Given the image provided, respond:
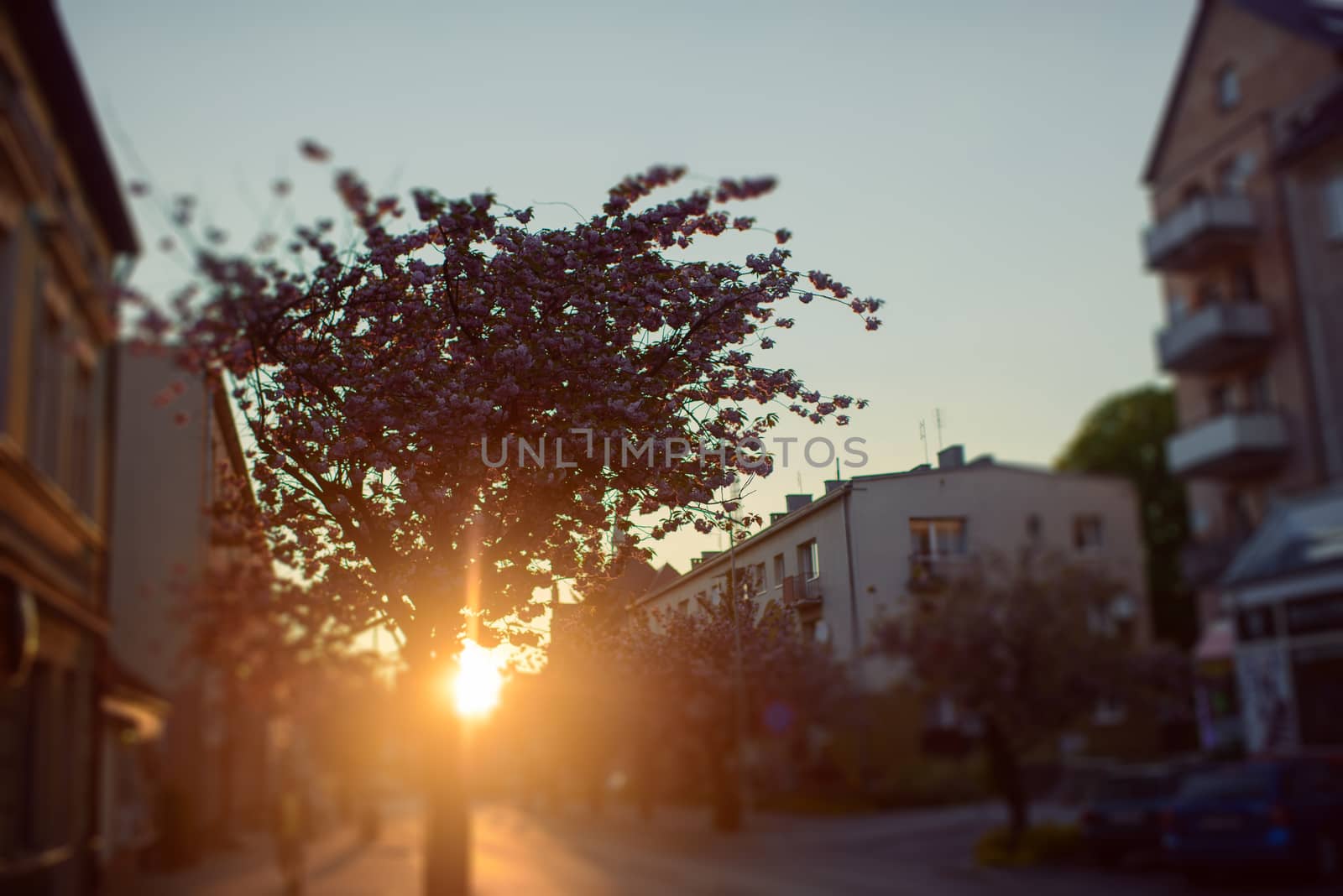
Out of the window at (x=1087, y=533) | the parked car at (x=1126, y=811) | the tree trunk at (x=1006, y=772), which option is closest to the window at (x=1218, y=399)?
the parked car at (x=1126, y=811)

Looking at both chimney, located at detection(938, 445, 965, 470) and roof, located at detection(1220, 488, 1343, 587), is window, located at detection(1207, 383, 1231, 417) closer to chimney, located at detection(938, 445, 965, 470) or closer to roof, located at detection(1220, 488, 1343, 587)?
roof, located at detection(1220, 488, 1343, 587)

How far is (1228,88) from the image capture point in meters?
30.4

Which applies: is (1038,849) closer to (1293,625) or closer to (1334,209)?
(1293,625)

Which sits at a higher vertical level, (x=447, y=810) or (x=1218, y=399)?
(x=1218, y=399)

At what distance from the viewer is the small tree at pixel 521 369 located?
4957mm

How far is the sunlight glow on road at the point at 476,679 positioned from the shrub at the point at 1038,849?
2033cm

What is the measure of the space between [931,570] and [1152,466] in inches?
927

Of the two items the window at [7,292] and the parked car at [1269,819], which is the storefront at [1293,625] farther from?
the window at [7,292]

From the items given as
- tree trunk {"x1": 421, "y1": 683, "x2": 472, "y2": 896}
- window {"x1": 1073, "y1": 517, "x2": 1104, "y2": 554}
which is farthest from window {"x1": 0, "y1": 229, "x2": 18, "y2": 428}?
window {"x1": 1073, "y1": 517, "x2": 1104, "y2": 554}

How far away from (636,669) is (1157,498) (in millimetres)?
24486

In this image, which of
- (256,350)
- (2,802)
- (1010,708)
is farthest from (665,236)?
(2,802)

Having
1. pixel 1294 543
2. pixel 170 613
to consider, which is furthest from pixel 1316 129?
pixel 170 613

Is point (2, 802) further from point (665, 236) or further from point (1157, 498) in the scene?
point (1157, 498)

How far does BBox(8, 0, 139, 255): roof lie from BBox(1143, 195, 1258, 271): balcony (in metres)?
18.3
